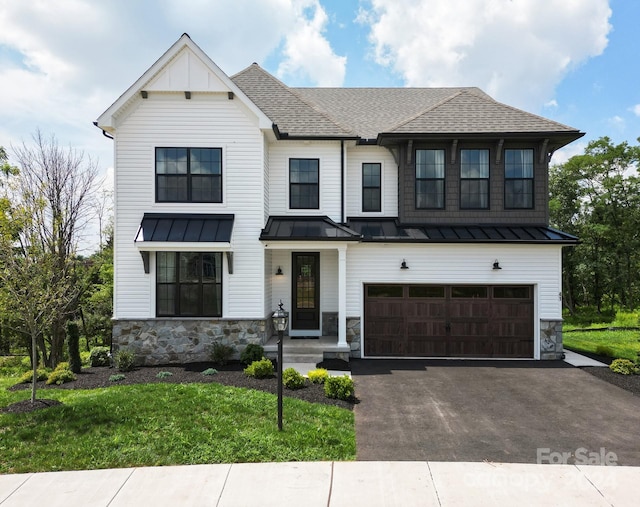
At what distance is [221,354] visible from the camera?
10.5m

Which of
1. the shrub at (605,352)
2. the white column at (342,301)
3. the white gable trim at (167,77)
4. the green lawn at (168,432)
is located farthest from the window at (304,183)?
the shrub at (605,352)

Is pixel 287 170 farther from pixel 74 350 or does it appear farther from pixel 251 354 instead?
pixel 74 350

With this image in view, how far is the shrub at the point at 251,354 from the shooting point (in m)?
10.3

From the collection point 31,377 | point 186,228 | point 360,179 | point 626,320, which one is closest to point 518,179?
point 360,179

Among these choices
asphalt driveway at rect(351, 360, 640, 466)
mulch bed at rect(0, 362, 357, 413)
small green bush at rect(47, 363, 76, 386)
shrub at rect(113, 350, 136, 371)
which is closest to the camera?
asphalt driveway at rect(351, 360, 640, 466)

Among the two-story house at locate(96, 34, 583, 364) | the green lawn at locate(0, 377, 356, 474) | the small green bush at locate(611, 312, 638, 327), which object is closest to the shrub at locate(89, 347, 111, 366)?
the two-story house at locate(96, 34, 583, 364)

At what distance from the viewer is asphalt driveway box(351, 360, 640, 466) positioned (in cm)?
564

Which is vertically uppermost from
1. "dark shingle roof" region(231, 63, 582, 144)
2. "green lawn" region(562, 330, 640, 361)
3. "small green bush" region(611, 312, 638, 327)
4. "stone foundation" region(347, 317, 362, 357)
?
"dark shingle roof" region(231, 63, 582, 144)

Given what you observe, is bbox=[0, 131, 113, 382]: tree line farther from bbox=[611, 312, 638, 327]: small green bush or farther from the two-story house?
bbox=[611, 312, 638, 327]: small green bush

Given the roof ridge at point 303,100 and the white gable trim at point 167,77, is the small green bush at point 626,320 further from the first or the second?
the white gable trim at point 167,77

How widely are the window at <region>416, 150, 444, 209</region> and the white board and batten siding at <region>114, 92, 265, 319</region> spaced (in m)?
5.10

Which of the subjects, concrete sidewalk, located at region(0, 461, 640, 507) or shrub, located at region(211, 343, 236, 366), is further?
shrub, located at region(211, 343, 236, 366)

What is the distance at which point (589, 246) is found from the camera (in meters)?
26.0

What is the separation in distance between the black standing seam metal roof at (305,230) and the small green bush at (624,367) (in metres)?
7.43
